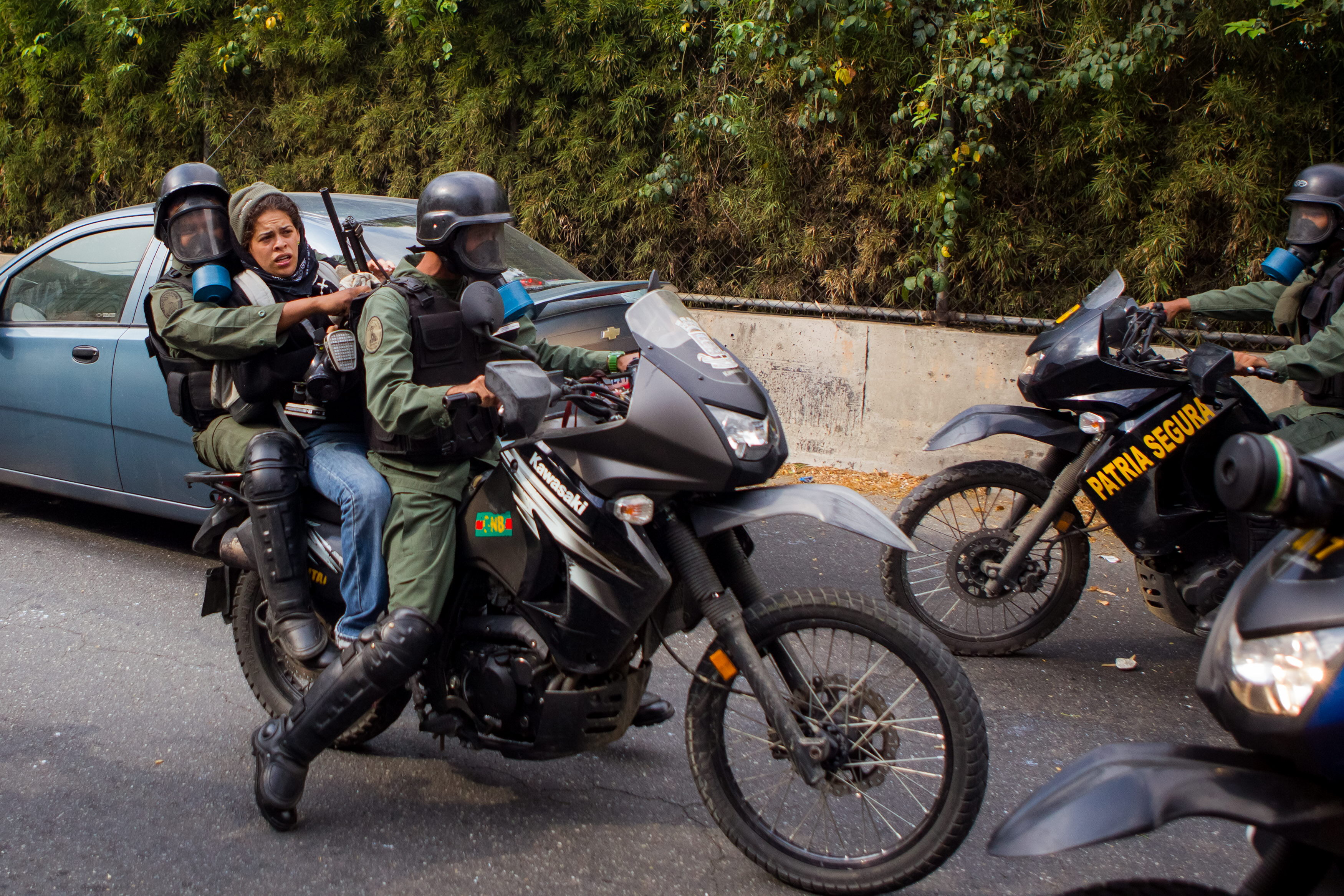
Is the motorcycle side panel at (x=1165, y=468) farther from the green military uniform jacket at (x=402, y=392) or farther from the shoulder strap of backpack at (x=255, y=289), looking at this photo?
the shoulder strap of backpack at (x=255, y=289)

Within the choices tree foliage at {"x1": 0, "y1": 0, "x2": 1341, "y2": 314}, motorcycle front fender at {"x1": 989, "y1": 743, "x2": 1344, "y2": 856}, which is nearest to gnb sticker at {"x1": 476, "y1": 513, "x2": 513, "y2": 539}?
motorcycle front fender at {"x1": 989, "y1": 743, "x2": 1344, "y2": 856}

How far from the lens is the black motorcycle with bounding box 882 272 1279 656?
4070 millimetres

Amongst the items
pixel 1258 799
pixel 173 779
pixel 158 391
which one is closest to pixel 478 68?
pixel 158 391

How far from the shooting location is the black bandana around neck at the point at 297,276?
3705 mm

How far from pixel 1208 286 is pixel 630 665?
550 centimetres

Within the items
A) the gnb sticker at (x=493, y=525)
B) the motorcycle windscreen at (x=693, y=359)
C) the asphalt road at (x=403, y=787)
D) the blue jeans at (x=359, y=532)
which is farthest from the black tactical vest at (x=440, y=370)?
the asphalt road at (x=403, y=787)

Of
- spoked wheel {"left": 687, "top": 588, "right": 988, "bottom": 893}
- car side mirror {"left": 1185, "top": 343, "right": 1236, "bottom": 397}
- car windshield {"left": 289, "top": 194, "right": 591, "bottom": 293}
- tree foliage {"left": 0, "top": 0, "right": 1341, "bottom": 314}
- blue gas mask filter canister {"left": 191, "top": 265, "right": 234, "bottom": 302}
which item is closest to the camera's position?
spoked wheel {"left": 687, "top": 588, "right": 988, "bottom": 893}

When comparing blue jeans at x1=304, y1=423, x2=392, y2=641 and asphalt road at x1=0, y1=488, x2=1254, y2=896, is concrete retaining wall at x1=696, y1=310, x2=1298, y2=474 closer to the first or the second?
asphalt road at x1=0, y1=488, x2=1254, y2=896

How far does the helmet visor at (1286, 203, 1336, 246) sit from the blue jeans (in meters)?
3.55

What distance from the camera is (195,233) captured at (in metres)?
3.63

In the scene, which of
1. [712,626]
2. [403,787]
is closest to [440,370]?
[712,626]

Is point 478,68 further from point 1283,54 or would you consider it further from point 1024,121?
point 1283,54

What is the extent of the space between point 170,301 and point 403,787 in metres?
1.68

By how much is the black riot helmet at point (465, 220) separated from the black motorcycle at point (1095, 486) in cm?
202
